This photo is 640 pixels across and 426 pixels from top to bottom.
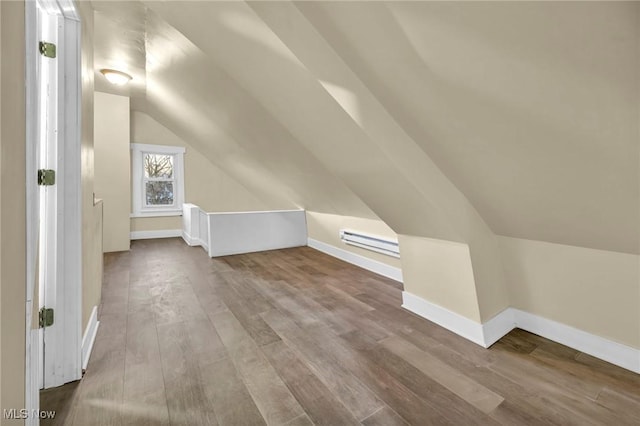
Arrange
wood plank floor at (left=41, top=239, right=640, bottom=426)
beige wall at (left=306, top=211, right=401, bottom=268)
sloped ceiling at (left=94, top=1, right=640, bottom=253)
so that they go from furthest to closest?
1. beige wall at (left=306, top=211, right=401, bottom=268)
2. wood plank floor at (left=41, top=239, right=640, bottom=426)
3. sloped ceiling at (left=94, top=1, right=640, bottom=253)

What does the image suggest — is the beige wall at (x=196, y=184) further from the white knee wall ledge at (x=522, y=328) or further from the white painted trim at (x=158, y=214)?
the white knee wall ledge at (x=522, y=328)

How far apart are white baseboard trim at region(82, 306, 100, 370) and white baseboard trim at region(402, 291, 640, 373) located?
215 centimetres

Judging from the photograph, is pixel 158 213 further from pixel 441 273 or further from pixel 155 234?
pixel 441 273

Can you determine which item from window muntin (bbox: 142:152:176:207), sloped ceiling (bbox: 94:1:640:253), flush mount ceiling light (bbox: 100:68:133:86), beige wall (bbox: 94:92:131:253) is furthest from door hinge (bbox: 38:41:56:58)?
window muntin (bbox: 142:152:176:207)

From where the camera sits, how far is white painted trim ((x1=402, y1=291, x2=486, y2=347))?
5.71 ft

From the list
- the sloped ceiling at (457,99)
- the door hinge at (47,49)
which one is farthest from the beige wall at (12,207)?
the sloped ceiling at (457,99)

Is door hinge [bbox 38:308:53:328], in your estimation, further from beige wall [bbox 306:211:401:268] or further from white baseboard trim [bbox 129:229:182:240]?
white baseboard trim [bbox 129:229:182:240]

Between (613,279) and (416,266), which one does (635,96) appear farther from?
(416,266)

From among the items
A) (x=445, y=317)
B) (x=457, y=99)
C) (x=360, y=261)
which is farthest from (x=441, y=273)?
(x=360, y=261)

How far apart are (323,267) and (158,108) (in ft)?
13.4

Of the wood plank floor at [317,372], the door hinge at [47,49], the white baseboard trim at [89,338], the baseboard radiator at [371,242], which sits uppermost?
the door hinge at [47,49]

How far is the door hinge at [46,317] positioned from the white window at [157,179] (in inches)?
183

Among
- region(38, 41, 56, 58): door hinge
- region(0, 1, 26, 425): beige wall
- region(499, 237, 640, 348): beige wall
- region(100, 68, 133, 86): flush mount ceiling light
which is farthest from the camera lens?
region(100, 68, 133, 86): flush mount ceiling light

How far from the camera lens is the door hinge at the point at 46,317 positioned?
4.19 feet
